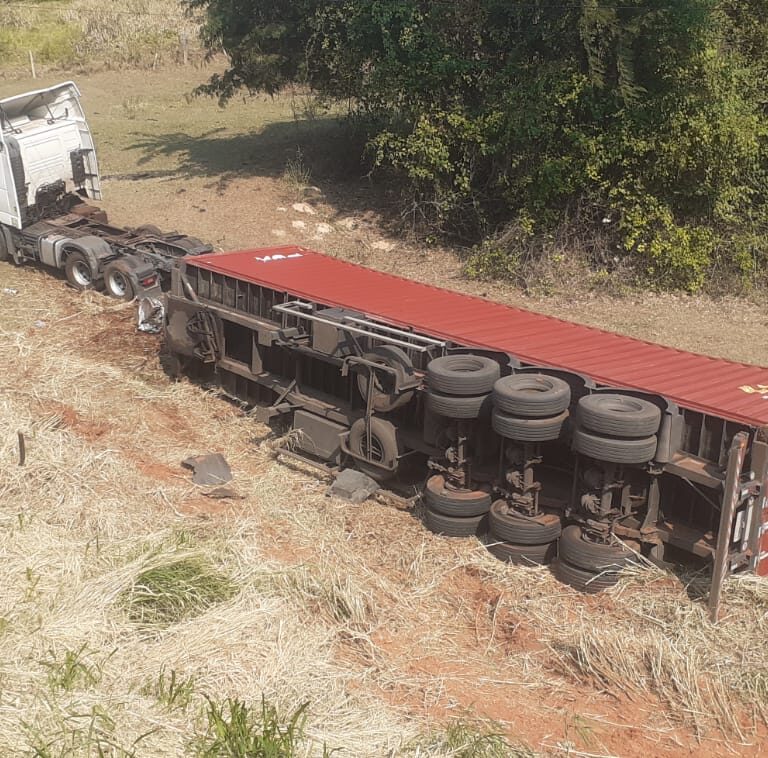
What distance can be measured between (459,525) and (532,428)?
1.42 m

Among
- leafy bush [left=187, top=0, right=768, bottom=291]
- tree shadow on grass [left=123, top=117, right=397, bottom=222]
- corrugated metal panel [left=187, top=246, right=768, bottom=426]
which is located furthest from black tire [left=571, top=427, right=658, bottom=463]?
tree shadow on grass [left=123, top=117, right=397, bottom=222]

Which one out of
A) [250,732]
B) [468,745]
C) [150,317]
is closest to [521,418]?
[468,745]

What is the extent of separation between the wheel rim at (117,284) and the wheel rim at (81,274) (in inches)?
27.4

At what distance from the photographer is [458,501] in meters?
9.52

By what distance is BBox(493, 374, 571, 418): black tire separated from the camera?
8648 mm

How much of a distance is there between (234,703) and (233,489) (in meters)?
4.50

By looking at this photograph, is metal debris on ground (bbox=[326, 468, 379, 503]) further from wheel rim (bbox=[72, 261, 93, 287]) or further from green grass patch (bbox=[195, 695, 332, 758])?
wheel rim (bbox=[72, 261, 93, 287])

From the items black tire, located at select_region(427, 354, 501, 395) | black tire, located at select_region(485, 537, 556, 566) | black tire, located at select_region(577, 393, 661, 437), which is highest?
black tire, located at select_region(577, 393, 661, 437)

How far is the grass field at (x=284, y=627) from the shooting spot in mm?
6535

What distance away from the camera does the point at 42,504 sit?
9859 millimetres

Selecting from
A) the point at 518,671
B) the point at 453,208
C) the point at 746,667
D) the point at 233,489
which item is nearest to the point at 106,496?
the point at 233,489

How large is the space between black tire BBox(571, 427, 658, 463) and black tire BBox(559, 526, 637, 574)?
0.81 m

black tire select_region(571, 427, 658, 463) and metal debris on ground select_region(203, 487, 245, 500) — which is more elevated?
black tire select_region(571, 427, 658, 463)

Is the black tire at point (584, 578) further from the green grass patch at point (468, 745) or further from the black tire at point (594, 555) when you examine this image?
the green grass patch at point (468, 745)
